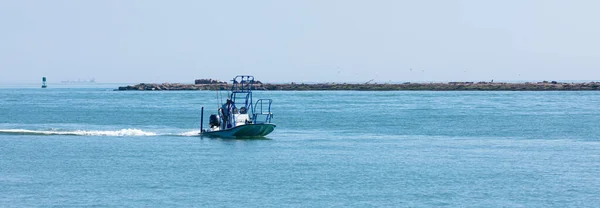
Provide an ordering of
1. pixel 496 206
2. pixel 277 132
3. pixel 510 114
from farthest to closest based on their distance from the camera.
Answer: pixel 510 114
pixel 277 132
pixel 496 206

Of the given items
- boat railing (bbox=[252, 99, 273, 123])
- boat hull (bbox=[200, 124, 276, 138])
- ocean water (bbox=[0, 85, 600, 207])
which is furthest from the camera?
boat railing (bbox=[252, 99, 273, 123])

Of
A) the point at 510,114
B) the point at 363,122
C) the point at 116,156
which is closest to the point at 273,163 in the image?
the point at 116,156

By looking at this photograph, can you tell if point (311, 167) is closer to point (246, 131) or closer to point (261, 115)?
point (246, 131)

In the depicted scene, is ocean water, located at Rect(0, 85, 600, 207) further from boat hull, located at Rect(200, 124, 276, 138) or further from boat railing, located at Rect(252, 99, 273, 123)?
boat railing, located at Rect(252, 99, 273, 123)

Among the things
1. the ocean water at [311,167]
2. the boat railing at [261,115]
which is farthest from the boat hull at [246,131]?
the boat railing at [261,115]

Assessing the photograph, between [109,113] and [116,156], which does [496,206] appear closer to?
[116,156]

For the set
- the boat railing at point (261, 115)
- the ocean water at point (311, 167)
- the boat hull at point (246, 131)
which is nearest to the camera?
the ocean water at point (311, 167)

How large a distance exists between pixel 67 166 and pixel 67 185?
22.5 feet

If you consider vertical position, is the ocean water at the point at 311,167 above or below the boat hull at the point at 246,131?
below

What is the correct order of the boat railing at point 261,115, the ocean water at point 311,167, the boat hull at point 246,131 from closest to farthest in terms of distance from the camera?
the ocean water at point 311,167 → the boat hull at point 246,131 → the boat railing at point 261,115

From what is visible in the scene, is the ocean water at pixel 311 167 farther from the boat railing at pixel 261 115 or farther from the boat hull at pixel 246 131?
the boat railing at pixel 261 115

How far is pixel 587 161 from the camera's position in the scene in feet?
154

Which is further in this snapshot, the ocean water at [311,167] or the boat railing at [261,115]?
the boat railing at [261,115]

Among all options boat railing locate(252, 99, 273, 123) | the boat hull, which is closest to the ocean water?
the boat hull
